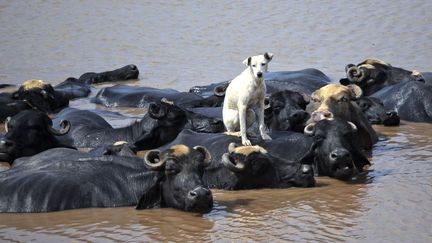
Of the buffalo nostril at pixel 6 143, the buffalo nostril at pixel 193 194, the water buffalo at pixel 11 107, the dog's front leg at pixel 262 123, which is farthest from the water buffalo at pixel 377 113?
the buffalo nostril at pixel 193 194

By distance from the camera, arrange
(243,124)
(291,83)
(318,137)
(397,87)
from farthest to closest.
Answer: (291,83) < (397,87) < (243,124) < (318,137)

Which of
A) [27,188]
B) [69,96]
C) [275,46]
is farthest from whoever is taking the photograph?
[275,46]

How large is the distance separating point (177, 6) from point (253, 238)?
2126 cm

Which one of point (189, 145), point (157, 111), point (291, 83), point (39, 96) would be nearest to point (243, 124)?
point (189, 145)

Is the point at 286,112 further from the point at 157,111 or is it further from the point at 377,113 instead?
the point at 377,113

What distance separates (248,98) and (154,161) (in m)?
2.13

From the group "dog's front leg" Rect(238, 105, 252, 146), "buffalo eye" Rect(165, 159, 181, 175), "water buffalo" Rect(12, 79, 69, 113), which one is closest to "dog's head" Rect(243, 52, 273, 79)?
"dog's front leg" Rect(238, 105, 252, 146)

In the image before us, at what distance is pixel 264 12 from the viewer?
90.3ft

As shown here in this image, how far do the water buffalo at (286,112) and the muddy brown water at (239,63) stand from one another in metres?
1.01

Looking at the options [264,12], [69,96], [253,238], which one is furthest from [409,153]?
[264,12]

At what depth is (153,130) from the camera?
516 inches

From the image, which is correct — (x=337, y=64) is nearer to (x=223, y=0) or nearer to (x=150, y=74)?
(x=150, y=74)

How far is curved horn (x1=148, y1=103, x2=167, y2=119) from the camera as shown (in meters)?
13.0

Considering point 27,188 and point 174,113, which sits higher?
point 174,113
